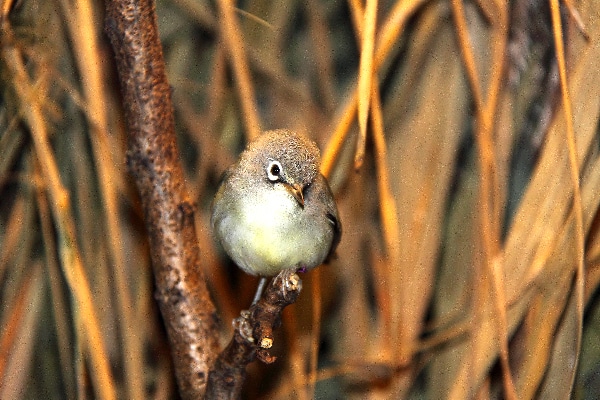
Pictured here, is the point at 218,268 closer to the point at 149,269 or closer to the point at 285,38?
the point at 149,269

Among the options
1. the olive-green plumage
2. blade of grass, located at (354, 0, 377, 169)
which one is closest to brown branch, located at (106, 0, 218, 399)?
the olive-green plumage

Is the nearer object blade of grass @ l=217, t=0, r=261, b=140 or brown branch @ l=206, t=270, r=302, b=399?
brown branch @ l=206, t=270, r=302, b=399

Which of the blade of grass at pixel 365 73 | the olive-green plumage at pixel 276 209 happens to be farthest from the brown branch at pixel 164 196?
the blade of grass at pixel 365 73

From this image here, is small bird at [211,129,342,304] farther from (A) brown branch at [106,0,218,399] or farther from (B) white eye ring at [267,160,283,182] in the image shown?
(A) brown branch at [106,0,218,399]

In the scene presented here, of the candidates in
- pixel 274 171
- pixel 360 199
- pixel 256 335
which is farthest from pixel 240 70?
pixel 256 335

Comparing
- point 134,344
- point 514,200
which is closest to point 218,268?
point 134,344

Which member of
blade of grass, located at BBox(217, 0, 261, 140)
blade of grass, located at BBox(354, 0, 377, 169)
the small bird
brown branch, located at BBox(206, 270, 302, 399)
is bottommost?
brown branch, located at BBox(206, 270, 302, 399)

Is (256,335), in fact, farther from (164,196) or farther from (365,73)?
(365,73)
